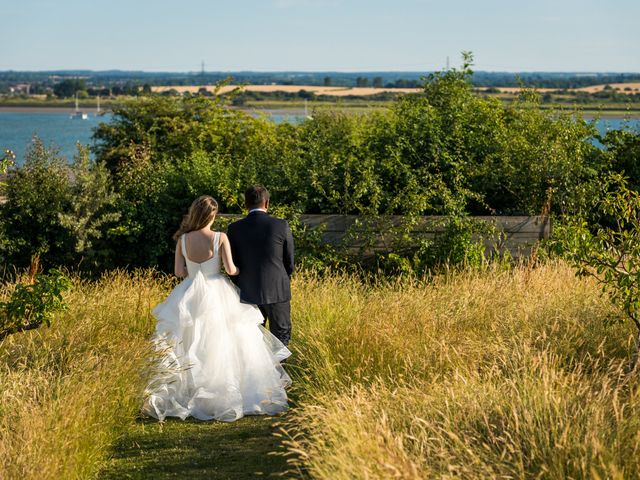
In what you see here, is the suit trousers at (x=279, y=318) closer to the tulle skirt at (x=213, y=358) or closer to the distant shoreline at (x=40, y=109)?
the tulle skirt at (x=213, y=358)

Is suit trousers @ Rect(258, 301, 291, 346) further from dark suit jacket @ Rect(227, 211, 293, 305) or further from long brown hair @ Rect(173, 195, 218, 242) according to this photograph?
long brown hair @ Rect(173, 195, 218, 242)

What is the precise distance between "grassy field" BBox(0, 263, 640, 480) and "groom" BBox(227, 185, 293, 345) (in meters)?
0.52

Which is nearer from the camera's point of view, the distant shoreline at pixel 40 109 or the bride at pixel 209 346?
the bride at pixel 209 346

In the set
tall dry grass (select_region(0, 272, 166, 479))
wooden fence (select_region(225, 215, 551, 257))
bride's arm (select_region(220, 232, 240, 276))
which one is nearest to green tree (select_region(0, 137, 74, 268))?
wooden fence (select_region(225, 215, 551, 257))

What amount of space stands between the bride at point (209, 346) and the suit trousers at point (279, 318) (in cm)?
14

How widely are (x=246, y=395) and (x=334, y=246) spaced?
182 inches

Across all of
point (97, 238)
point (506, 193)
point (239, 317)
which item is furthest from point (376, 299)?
point (97, 238)

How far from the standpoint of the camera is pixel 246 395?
25.1ft

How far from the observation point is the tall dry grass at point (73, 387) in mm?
5703

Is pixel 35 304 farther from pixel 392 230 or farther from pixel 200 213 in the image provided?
pixel 392 230

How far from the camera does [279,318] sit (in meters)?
8.13

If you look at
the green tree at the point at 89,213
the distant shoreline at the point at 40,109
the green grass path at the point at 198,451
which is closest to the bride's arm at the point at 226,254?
the green grass path at the point at 198,451

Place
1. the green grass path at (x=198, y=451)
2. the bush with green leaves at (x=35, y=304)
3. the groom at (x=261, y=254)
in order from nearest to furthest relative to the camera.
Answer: the green grass path at (x=198, y=451)
the bush with green leaves at (x=35, y=304)
the groom at (x=261, y=254)

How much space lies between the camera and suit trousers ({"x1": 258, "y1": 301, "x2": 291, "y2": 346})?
8.10m
